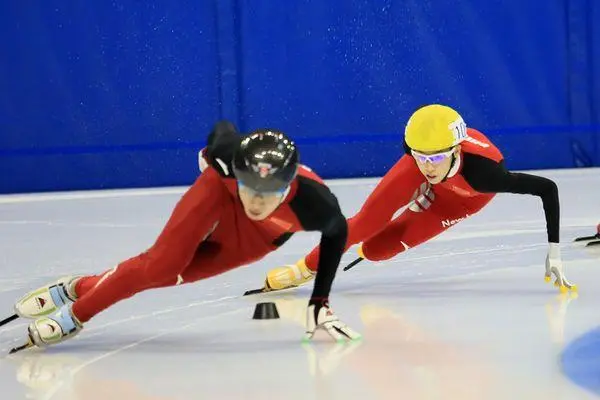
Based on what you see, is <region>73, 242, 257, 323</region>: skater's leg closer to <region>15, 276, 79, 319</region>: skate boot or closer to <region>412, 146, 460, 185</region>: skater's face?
<region>15, 276, 79, 319</region>: skate boot

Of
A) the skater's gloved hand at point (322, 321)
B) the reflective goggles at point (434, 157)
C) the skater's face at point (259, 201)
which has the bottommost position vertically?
the skater's gloved hand at point (322, 321)

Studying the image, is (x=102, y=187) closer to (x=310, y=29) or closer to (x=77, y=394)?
(x=310, y=29)

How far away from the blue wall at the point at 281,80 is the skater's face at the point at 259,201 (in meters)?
6.35

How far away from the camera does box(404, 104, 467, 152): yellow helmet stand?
413cm

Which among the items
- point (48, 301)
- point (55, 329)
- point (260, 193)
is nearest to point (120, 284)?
point (55, 329)

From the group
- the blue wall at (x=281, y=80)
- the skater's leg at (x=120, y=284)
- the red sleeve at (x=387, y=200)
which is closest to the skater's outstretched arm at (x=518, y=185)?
the red sleeve at (x=387, y=200)

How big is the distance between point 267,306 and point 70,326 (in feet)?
2.79

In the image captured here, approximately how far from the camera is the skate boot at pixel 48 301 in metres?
3.85

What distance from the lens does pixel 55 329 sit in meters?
3.51

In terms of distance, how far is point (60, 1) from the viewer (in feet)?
30.8

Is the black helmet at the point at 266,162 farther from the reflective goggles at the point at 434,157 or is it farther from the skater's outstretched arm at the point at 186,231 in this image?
the reflective goggles at the point at 434,157

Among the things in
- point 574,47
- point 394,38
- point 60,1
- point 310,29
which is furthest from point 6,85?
point 574,47

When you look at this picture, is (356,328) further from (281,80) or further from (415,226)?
(281,80)

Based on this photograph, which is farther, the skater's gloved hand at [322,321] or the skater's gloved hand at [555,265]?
the skater's gloved hand at [555,265]
